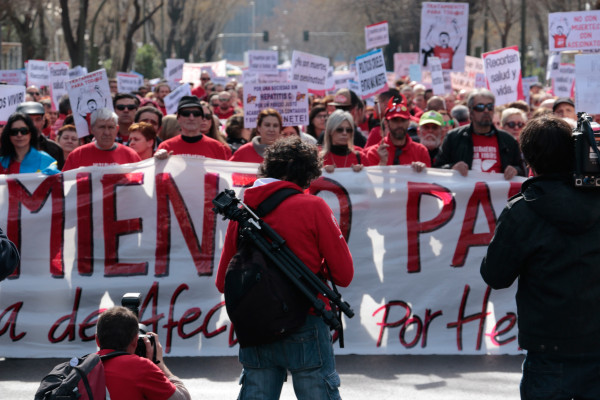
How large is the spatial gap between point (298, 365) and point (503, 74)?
26.4 feet

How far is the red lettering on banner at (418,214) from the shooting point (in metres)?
7.06

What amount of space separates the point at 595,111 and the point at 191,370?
4408mm

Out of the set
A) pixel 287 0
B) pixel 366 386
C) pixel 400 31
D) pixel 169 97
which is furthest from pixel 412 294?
pixel 287 0

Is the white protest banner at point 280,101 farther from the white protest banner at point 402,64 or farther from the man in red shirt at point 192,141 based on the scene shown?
the white protest banner at point 402,64

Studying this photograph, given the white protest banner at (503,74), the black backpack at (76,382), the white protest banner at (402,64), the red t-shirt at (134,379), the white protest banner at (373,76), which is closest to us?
the black backpack at (76,382)

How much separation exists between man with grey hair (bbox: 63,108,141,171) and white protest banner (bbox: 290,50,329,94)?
564 cm

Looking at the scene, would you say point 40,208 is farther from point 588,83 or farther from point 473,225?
point 588,83

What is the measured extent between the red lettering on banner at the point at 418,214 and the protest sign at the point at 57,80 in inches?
342

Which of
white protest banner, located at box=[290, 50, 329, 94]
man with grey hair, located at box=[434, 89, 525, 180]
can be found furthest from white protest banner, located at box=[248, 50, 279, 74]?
man with grey hair, located at box=[434, 89, 525, 180]

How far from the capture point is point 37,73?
1769 centimetres

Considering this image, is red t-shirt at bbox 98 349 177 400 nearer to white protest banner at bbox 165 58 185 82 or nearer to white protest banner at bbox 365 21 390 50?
white protest banner at bbox 365 21 390 50

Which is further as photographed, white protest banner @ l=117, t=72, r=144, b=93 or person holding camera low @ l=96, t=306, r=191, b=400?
white protest banner @ l=117, t=72, r=144, b=93

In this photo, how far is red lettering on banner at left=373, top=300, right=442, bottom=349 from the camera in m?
6.88

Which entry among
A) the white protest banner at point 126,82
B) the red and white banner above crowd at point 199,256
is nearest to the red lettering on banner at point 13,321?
the red and white banner above crowd at point 199,256
